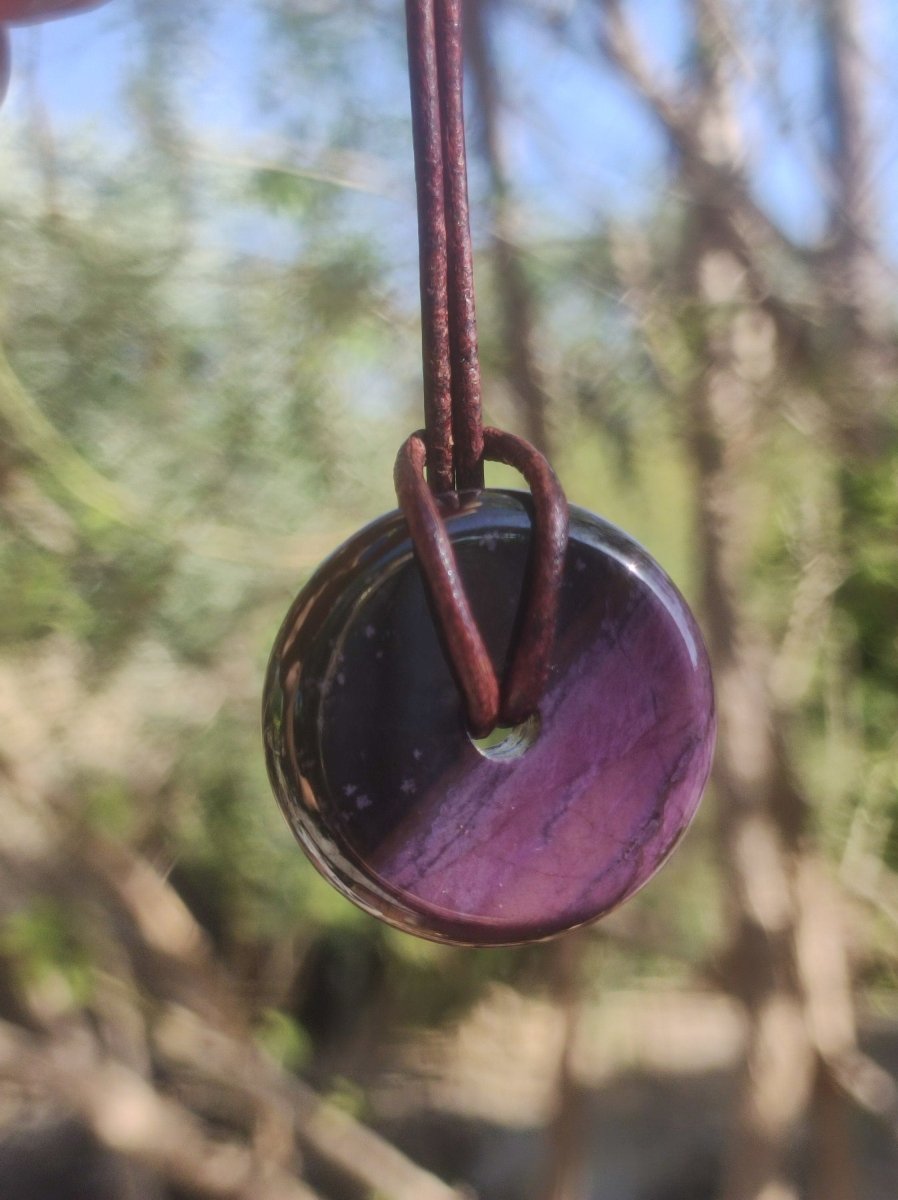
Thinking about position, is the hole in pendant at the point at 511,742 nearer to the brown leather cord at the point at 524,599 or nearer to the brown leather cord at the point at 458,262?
the brown leather cord at the point at 524,599

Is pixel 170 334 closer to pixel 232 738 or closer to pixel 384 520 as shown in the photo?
pixel 232 738

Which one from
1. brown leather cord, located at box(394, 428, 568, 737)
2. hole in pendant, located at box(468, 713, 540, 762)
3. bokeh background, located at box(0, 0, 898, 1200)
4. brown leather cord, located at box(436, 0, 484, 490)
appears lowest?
bokeh background, located at box(0, 0, 898, 1200)

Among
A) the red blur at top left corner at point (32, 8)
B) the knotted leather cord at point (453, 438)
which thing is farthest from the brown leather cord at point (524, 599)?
the red blur at top left corner at point (32, 8)

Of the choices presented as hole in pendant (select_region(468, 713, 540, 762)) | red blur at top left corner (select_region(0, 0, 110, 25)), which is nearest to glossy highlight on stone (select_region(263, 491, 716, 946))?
hole in pendant (select_region(468, 713, 540, 762))

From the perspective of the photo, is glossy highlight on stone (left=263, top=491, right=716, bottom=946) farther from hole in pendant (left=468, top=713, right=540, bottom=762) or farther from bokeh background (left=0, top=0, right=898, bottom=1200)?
bokeh background (left=0, top=0, right=898, bottom=1200)

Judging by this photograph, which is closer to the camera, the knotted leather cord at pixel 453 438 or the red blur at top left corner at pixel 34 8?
the knotted leather cord at pixel 453 438

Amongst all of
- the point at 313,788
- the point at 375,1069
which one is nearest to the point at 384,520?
the point at 313,788

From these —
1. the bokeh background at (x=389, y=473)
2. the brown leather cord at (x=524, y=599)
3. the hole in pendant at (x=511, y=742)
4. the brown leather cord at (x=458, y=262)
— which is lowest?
the bokeh background at (x=389, y=473)

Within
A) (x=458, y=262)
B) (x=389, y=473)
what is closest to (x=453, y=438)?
(x=458, y=262)
